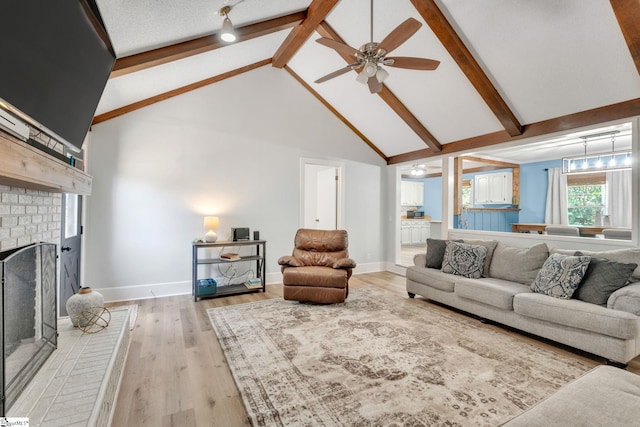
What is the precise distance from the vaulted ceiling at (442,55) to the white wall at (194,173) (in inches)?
12.1

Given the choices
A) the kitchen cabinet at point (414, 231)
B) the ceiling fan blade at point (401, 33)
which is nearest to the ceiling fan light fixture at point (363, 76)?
the ceiling fan blade at point (401, 33)

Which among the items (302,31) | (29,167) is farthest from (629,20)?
(29,167)

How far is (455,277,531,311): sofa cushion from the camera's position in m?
3.01

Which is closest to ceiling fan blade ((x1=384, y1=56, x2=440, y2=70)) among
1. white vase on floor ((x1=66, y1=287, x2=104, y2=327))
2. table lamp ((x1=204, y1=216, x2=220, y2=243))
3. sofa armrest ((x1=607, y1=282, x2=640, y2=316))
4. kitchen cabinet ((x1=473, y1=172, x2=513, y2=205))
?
sofa armrest ((x1=607, y1=282, x2=640, y2=316))

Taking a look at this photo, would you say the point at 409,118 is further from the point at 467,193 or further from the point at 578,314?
the point at 467,193

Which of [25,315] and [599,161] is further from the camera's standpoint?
[599,161]

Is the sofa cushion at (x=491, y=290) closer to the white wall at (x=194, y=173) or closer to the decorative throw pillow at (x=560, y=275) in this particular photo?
the decorative throw pillow at (x=560, y=275)

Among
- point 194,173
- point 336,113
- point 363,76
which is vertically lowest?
point 194,173

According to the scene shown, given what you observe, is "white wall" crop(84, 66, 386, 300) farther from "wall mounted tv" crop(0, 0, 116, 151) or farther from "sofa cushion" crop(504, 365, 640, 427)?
"sofa cushion" crop(504, 365, 640, 427)

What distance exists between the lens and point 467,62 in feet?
11.0

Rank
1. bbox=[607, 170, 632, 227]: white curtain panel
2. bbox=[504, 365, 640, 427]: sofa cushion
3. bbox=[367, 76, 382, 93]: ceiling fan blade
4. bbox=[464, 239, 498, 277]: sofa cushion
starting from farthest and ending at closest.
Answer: bbox=[607, 170, 632, 227]: white curtain panel
bbox=[464, 239, 498, 277]: sofa cushion
bbox=[367, 76, 382, 93]: ceiling fan blade
bbox=[504, 365, 640, 427]: sofa cushion

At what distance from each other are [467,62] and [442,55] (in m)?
0.34

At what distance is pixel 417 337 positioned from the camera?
2.86 meters

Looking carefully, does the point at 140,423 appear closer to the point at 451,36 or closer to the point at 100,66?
the point at 100,66
